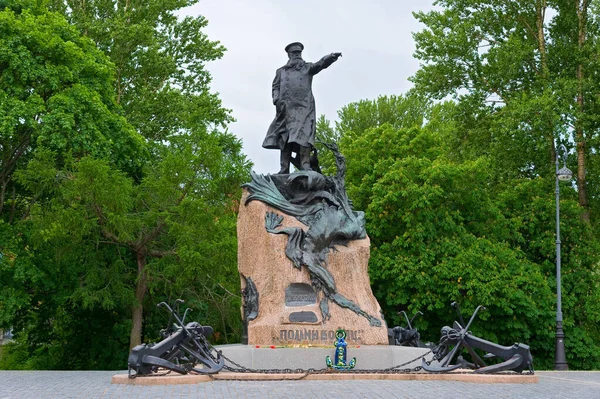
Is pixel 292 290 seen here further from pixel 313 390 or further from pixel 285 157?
pixel 313 390

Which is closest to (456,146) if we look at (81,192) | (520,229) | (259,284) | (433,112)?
(520,229)

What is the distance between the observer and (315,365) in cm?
1366

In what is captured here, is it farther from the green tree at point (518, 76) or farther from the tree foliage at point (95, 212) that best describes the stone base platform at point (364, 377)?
the green tree at point (518, 76)

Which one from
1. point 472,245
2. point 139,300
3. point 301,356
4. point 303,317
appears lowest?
point 301,356

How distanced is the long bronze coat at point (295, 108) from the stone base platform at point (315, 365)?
480 cm

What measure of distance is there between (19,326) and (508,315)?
15.6m

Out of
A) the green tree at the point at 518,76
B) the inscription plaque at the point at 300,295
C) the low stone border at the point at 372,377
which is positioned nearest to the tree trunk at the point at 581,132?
the green tree at the point at 518,76

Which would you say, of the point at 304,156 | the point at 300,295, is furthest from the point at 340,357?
the point at 304,156

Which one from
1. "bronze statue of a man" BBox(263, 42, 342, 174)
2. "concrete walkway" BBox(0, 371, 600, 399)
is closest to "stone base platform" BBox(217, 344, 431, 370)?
"concrete walkway" BBox(0, 371, 600, 399)

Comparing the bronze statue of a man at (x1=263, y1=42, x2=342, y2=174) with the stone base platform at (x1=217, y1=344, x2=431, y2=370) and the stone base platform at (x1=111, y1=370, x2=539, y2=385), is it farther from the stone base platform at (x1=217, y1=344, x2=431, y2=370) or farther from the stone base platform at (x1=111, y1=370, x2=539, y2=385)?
the stone base platform at (x1=111, y1=370, x2=539, y2=385)

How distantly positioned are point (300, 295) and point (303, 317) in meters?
0.49

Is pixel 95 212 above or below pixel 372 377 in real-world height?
above

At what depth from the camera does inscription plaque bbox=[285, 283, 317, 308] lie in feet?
49.0

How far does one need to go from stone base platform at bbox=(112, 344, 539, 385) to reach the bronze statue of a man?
4.65 metres
